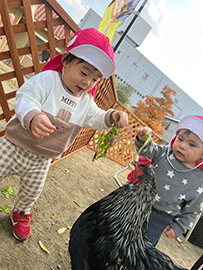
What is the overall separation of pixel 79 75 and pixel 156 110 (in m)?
21.5

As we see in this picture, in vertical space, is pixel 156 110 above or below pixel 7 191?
above

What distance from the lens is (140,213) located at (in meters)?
1.23

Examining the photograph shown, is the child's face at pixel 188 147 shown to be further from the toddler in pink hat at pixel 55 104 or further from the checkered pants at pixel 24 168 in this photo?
the checkered pants at pixel 24 168

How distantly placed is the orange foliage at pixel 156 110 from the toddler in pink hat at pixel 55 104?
20665 millimetres

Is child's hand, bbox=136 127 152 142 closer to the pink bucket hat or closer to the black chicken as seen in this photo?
the black chicken

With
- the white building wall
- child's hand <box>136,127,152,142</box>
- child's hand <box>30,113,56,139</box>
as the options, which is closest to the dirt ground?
child's hand <box>30,113,56,139</box>

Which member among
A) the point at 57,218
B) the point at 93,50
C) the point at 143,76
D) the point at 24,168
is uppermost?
the point at 143,76

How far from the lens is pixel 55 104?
1560mm

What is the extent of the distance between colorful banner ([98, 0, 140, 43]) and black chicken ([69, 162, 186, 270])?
2.62 m

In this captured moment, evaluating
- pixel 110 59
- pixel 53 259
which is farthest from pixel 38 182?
pixel 110 59

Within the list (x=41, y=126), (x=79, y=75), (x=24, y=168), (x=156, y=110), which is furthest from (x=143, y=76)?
(x=41, y=126)

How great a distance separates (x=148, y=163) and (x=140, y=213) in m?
0.33

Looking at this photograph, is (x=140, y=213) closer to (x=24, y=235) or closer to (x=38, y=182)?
(x=38, y=182)

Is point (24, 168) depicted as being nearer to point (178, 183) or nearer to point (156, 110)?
point (178, 183)
